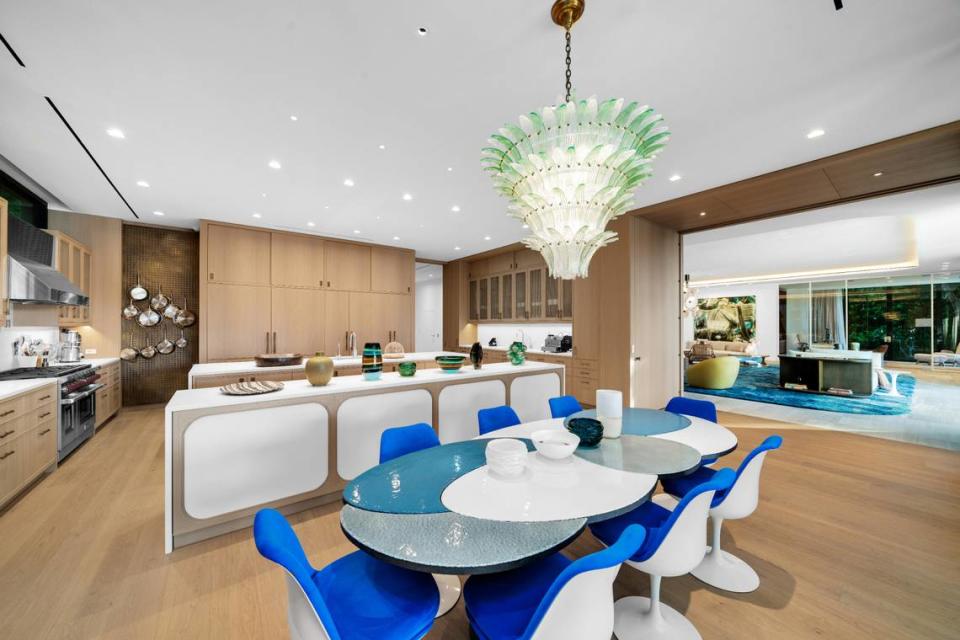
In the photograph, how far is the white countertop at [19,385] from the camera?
8.43 ft

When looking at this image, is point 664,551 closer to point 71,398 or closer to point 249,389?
point 249,389

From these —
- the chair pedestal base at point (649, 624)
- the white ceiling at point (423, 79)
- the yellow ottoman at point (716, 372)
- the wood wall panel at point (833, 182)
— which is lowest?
the chair pedestal base at point (649, 624)

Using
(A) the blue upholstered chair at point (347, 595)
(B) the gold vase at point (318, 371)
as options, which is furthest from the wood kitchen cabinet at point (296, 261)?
(A) the blue upholstered chair at point (347, 595)

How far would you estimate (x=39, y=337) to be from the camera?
4016 mm

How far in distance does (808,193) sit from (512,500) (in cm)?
481

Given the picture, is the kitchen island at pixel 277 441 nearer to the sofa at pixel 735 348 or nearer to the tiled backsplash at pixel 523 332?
the tiled backsplash at pixel 523 332

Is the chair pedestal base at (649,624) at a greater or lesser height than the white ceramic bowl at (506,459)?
lesser

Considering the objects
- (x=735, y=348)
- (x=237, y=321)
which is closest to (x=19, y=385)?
(x=237, y=321)

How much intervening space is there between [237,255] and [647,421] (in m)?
5.94

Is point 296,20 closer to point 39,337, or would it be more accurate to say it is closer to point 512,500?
point 512,500

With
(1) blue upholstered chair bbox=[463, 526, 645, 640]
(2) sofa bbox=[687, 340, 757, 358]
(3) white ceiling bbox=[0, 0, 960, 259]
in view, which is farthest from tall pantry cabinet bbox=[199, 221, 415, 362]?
(2) sofa bbox=[687, 340, 757, 358]

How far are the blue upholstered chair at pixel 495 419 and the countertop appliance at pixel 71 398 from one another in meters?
4.00

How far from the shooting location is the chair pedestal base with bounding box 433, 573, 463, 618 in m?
1.74

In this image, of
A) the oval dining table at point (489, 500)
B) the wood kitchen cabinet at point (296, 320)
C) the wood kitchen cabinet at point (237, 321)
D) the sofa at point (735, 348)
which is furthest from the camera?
the sofa at point (735, 348)
